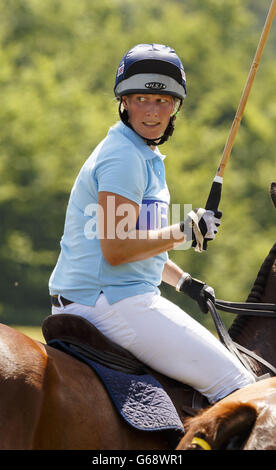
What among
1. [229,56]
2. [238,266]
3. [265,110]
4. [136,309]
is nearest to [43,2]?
[229,56]

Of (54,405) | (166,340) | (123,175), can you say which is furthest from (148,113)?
(54,405)

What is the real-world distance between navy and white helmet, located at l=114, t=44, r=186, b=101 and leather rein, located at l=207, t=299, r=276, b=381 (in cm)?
118

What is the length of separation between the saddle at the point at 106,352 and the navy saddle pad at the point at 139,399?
43mm

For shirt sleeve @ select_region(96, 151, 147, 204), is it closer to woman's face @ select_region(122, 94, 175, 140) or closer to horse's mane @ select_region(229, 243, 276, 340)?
woman's face @ select_region(122, 94, 175, 140)

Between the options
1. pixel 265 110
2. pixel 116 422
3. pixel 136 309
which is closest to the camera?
pixel 116 422

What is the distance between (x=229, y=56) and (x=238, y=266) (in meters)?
16.7

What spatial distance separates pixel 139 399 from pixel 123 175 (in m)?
0.99

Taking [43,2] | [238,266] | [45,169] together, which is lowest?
[238,266]

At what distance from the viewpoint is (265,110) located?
3144cm

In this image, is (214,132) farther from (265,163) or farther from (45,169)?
(45,169)

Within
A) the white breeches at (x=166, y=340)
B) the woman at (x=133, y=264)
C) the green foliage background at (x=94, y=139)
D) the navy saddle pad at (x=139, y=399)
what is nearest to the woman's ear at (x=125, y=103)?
the woman at (x=133, y=264)

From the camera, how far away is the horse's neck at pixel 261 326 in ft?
12.9

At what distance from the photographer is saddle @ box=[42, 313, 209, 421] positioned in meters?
3.32

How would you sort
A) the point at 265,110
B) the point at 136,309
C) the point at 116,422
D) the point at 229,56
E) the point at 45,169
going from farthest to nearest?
the point at 229,56 < the point at 265,110 < the point at 45,169 < the point at 136,309 < the point at 116,422
